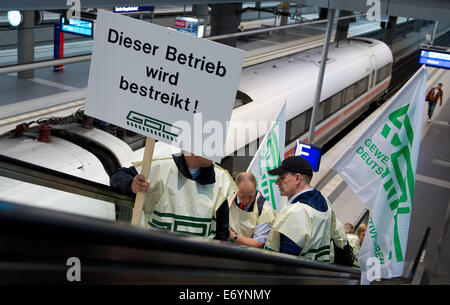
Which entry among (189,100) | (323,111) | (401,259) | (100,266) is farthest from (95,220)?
(323,111)

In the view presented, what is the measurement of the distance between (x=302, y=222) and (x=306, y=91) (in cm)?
776

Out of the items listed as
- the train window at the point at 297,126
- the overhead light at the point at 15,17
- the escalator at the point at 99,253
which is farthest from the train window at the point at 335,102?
the escalator at the point at 99,253

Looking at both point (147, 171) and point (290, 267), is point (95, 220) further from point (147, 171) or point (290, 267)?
point (147, 171)

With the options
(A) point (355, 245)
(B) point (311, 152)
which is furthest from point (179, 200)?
(B) point (311, 152)

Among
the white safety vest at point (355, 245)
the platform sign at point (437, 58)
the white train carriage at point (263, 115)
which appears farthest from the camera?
the platform sign at point (437, 58)

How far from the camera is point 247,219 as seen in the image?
446 centimetres

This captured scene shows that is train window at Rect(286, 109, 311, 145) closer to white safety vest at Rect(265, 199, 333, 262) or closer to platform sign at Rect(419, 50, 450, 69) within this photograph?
platform sign at Rect(419, 50, 450, 69)

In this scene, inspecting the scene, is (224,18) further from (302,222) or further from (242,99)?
(302,222)

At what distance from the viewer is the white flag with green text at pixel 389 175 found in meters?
4.61

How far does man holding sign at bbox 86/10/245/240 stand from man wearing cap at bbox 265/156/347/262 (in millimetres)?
546

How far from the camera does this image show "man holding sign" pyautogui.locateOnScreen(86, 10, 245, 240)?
9.66 feet

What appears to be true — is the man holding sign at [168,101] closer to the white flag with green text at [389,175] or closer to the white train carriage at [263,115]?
the white train carriage at [263,115]

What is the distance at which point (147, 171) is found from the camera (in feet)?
10.0

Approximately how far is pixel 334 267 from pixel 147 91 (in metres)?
1.69
